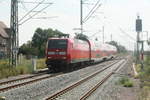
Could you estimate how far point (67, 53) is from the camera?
2797cm

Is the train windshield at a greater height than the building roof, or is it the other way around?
the building roof

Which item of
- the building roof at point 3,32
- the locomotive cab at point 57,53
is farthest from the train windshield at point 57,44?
the building roof at point 3,32

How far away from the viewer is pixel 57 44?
28328 mm

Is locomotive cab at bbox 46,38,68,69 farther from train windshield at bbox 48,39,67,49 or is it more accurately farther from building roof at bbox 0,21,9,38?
building roof at bbox 0,21,9,38

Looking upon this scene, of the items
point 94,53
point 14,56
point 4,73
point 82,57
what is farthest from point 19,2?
point 94,53

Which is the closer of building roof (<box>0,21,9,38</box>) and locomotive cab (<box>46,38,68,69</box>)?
locomotive cab (<box>46,38,68,69</box>)

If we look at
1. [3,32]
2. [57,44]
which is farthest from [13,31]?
[3,32]

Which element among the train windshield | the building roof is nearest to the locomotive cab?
the train windshield

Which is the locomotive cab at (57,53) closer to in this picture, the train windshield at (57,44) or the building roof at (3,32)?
the train windshield at (57,44)

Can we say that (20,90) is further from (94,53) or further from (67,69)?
(94,53)

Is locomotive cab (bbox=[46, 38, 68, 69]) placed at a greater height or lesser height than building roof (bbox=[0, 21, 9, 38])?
lesser

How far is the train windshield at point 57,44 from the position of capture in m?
28.1

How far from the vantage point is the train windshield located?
92.2 feet

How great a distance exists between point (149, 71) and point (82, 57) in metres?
9.50
